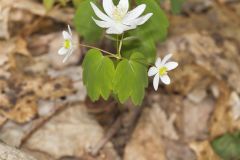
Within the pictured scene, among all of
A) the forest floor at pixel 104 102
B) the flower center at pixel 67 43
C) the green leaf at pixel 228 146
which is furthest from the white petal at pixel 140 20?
A: the green leaf at pixel 228 146

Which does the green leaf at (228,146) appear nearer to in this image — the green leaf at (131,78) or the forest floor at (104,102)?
the forest floor at (104,102)

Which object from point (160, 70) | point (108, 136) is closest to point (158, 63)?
point (160, 70)

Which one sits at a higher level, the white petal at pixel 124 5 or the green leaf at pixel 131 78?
the white petal at pixel 124 5

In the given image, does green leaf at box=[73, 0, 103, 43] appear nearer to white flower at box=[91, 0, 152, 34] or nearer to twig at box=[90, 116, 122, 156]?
white flower at box=[91, 0, 152, 34]

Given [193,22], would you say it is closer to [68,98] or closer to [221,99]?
[221,99]

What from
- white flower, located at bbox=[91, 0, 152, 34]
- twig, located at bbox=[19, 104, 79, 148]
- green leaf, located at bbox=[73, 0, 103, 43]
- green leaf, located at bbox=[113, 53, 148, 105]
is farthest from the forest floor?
white flower, located at bbox=[91, 0, 152, 34]

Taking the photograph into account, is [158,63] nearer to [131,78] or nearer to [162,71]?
[162,71]

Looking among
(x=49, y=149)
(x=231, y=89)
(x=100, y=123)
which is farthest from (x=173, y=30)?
(x=49, y=149)
